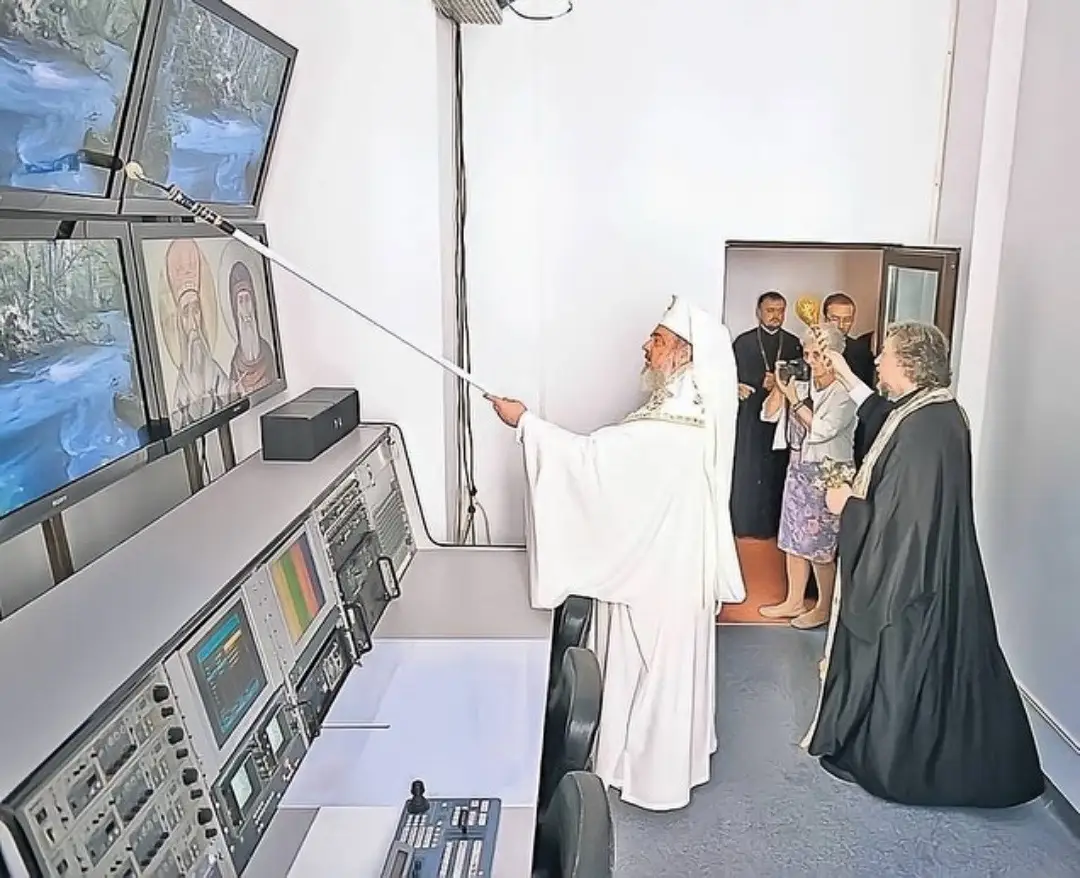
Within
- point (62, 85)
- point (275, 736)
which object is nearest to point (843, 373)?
point (275, 736)

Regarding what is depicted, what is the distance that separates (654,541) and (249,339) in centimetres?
123

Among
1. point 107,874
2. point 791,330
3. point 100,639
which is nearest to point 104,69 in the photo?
point 100,639

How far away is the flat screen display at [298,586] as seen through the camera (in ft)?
5.54

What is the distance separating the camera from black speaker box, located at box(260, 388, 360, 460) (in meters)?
2.31

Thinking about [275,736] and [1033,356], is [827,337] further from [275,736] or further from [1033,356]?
[275,736]

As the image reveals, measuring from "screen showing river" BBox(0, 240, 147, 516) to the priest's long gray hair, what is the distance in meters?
2.17

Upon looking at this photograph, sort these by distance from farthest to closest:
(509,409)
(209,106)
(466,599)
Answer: (509,409) → (466,599) → (209,106)

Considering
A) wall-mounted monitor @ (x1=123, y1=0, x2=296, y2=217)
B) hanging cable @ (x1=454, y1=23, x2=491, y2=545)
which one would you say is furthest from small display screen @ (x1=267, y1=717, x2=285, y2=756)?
hanging cable @ (x1=454, y1=23, x2=491, y2=545)

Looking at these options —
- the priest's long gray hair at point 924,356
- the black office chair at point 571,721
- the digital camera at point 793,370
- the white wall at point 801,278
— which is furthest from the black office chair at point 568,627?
the white wall at point 801,278

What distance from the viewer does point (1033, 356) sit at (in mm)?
3180

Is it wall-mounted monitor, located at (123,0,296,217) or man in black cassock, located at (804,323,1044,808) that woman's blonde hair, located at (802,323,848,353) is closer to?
man in black cassock, located at (804,323,1044,808)

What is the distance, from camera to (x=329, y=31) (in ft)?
8.82

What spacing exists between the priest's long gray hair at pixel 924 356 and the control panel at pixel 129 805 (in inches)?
94.7

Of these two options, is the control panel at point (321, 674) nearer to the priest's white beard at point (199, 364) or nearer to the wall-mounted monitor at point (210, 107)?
the priest's white beard at point (199, 364)
